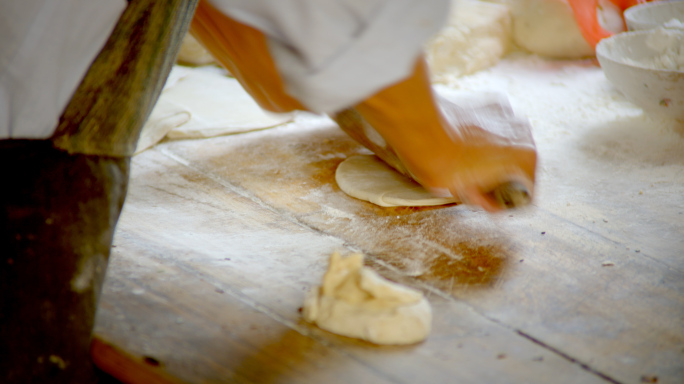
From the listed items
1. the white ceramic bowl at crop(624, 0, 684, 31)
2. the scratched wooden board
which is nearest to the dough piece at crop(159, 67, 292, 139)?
the scratched wooden board

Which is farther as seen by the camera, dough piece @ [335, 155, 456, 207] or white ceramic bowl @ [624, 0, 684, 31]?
white ceramic bowl @ [624, 0, 684, 31]

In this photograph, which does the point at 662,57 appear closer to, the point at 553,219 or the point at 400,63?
the point at 553,219

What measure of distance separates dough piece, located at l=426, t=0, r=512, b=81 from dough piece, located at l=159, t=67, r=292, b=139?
3.08 feet

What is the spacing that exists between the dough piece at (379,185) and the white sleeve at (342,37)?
0.58 metres

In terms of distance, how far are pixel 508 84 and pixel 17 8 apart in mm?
2146

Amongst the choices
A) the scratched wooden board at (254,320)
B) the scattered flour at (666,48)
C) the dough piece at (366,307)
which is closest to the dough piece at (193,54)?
the scratched wooden board at (254,320)

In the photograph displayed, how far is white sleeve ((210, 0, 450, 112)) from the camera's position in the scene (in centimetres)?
85

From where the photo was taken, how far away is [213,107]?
216 centimetres

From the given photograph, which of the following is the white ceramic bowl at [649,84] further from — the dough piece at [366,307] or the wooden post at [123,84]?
the wooden post at [123,84]

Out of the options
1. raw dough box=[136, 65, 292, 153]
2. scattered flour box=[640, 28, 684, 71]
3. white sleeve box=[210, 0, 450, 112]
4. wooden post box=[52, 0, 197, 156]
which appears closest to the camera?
white sleeve box=[210, 0, 450, 112]

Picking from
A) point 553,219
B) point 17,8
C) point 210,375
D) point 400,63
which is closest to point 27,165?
point 17,8

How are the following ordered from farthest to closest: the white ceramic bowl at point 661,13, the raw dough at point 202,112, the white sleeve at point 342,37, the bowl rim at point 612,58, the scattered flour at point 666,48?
1. the white ceramic bowl at point 661,13
2. the scattered flour at point 666,48
3. the raw dough at point 202,112
4. the bowl rim at point 612,58
5. the white sleeve at point 342,37

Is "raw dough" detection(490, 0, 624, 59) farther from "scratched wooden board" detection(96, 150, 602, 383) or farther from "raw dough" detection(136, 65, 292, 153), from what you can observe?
"scratched wooden board" detection(96, 150, 602, 383)

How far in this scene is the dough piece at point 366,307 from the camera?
36.6 inches
